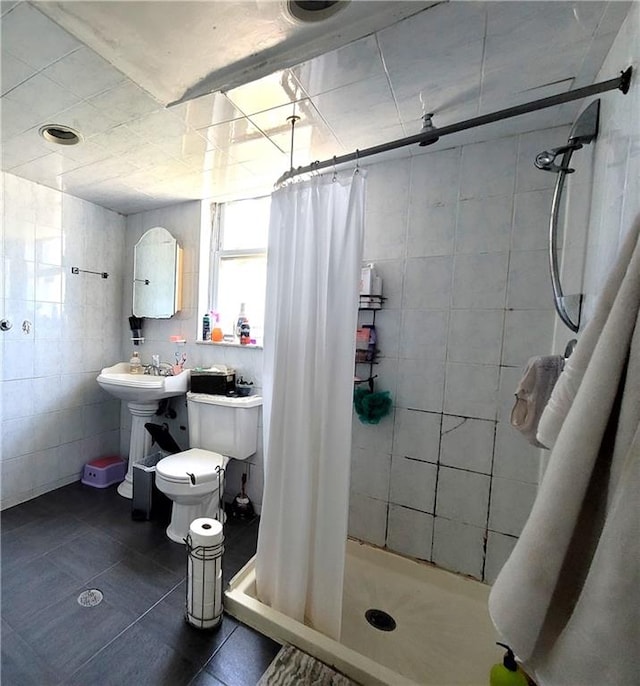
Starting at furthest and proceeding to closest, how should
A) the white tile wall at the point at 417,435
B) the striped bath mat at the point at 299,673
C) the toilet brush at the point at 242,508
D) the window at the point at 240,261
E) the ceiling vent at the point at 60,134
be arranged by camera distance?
the window at the point at 240,261
the toilet brush at the point at 242,508
the white tile wall at the point at 417,435
the ceiling vent at the point at 60,134
the striped bath mat at the point at 299,673

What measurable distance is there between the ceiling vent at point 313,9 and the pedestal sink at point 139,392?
1842mm

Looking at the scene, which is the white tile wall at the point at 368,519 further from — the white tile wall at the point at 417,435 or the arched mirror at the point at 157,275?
the arched mirror at the point at 157,275

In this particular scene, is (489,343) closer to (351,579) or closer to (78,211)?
(351,579)

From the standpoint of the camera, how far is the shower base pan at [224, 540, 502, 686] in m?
1.10

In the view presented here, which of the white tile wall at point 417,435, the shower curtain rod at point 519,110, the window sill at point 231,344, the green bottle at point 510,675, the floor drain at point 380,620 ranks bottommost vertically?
the floor drain at point 380,620

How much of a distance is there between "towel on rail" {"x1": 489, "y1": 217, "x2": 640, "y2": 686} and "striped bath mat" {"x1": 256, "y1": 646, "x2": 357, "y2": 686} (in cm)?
87

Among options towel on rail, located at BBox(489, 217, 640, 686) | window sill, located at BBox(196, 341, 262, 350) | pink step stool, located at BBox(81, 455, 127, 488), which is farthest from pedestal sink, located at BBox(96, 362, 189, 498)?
towel on rail, located at BBox(489, 217, 640, 686)

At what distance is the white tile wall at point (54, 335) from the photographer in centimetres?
191

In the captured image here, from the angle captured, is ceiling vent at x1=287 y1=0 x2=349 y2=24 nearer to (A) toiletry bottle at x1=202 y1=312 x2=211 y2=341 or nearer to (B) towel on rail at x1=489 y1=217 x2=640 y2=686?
(B) towel on rail at x1=489 y1=217 x2=640 y2=686

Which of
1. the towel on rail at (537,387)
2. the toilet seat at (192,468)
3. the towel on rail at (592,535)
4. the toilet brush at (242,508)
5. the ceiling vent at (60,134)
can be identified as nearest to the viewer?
the towel on rail at (592,535)

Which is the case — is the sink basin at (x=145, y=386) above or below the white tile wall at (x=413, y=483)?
above

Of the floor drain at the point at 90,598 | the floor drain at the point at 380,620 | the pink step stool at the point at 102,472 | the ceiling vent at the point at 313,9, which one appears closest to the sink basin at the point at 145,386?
the pink step stool at the point at 102,472

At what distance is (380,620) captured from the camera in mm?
1322

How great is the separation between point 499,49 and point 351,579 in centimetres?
217
